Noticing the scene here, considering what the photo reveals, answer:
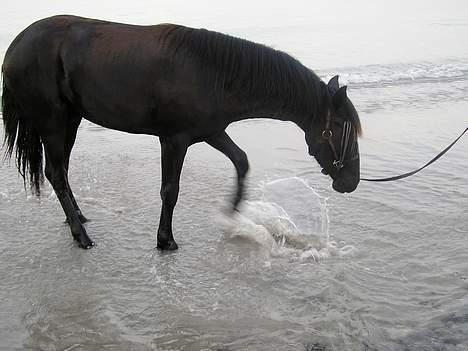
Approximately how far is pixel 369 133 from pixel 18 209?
4603mm

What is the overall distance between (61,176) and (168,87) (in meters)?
1.16

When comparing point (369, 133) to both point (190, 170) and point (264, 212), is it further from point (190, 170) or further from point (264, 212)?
point (264, 212)

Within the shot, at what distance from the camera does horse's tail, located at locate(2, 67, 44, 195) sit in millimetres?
3713

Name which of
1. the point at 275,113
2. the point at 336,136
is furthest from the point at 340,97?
the point at 275,113

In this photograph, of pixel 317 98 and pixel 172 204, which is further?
pixel 172 204

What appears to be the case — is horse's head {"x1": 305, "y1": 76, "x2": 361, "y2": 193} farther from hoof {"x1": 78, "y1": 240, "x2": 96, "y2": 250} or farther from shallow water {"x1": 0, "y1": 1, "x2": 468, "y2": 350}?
hoof {"x1": 78, "y1": 240, "x2": 96, "y2": 250}

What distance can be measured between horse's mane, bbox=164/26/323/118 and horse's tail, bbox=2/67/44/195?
4.31 ft

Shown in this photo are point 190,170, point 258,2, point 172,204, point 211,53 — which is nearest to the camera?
A: point 211,53

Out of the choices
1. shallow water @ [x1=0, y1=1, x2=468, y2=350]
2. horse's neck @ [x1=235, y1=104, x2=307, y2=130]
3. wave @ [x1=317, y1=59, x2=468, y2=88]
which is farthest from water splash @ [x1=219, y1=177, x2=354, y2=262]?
wave @ [x1=317, y1=59, x2=468, y2=88]

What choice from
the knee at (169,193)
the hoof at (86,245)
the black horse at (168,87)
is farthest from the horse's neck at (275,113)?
the hoof at (86,245)

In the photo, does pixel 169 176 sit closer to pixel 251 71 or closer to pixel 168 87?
pixel 168 87

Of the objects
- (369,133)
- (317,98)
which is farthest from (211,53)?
(369,133)

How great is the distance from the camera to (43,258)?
351 centimetres

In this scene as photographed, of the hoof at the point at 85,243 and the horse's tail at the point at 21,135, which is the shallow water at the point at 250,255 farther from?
the horse's tail at the point at 21,135
